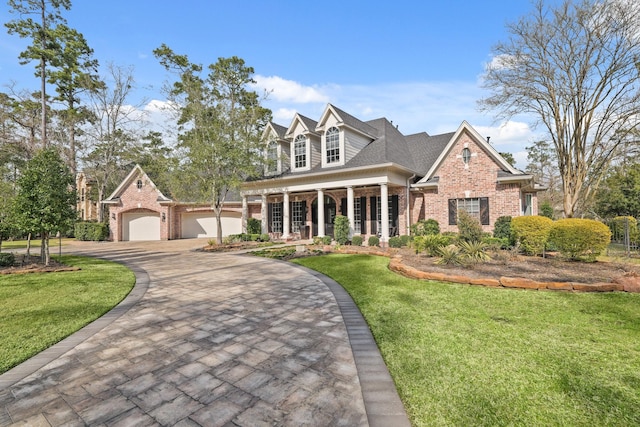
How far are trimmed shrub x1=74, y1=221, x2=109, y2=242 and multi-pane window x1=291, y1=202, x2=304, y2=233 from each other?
1809 centimetres

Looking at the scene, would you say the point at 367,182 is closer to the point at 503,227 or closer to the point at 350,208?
the point at 350,208

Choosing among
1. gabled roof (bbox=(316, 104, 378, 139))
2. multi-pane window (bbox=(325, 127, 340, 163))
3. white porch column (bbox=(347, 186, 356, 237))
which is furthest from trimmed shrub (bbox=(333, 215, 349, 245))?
gabled roof (bbox=(316, 104, 378, 139))

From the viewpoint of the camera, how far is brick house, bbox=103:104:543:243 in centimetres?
1457

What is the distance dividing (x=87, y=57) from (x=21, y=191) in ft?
77.3

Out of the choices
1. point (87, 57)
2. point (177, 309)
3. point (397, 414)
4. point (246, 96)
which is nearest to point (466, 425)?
point (397, 414)

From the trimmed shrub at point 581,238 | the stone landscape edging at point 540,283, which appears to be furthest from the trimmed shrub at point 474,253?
the trimmed shrub at point 581,238

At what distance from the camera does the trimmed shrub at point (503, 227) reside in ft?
43.3

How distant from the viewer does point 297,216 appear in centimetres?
2172

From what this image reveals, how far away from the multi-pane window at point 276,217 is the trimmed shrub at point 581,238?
17.0m

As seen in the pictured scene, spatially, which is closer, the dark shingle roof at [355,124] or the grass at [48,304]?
the grass at [48,304]

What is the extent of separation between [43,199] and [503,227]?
18589 mm

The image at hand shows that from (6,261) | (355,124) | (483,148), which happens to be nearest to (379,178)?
(355,124)

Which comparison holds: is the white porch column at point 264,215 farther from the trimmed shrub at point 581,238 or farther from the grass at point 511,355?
the trimmed shrub at point 581,238

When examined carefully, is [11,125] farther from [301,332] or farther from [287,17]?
[301,332]
